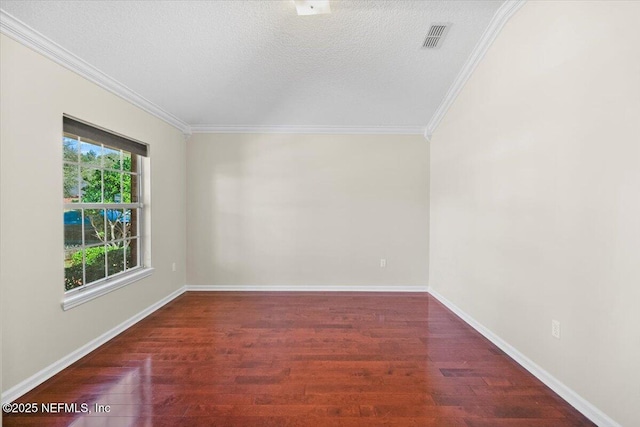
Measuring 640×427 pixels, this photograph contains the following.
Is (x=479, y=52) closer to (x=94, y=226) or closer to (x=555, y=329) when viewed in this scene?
(x=555, y=329)

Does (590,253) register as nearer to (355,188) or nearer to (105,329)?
(355,188)

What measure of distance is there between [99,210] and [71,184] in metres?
0.39

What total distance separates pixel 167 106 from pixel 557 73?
3782 millimetres

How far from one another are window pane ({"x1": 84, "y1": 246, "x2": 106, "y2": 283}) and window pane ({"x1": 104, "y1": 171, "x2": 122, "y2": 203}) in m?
0.50

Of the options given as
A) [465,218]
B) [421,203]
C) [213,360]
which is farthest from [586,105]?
[213,360]

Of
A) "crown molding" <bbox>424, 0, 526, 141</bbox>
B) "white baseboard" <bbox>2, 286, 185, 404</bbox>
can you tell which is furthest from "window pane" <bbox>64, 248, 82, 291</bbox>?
"crown molding" <bbox>424, 0, 526, 141</bbox>

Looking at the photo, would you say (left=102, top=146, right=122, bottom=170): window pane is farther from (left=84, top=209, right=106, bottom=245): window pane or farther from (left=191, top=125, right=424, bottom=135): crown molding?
(left=191, top=125, right=424, bottom=135): crown molding

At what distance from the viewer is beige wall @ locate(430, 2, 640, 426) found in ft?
4.94

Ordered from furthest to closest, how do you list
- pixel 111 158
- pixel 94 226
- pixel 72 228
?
pixel 111 158
pixel 94 226
pixel 72 228

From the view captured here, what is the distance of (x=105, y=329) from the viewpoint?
2.57 meters

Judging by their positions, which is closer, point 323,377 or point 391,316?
point 323,377

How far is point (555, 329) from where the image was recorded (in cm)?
193

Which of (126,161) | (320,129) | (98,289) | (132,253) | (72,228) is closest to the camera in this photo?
(72,228)

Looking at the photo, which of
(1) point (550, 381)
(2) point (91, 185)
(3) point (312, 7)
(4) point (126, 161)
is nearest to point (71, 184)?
(2) point (91, 185)
